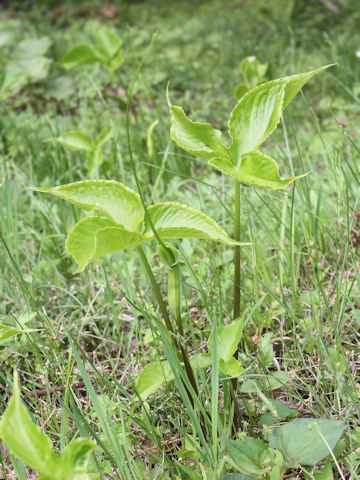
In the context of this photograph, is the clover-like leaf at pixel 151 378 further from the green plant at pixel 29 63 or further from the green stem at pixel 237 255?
the green plant at pixel 29 63

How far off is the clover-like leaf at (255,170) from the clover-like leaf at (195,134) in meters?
0.05

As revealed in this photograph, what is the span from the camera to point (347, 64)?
3125 millimetres

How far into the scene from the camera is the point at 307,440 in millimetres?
905

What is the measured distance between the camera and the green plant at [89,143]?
2152 millimetres

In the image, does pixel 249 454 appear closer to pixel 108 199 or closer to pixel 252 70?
pixel 108 199

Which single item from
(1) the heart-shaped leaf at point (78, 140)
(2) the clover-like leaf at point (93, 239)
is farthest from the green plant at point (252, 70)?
(2) the clover-like leaf at point (93, 239)

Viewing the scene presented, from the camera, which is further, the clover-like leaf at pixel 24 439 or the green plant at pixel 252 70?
the green plant at pixel 252 70

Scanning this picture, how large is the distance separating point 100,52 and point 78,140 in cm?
52

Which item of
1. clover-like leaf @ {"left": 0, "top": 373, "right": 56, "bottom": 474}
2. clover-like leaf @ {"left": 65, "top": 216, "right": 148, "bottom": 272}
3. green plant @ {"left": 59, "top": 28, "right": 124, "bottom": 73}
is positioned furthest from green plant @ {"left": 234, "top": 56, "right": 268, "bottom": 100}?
clover-like leaf @ {"left": 0, "top": 373, "right": 56, "bottom": 474}

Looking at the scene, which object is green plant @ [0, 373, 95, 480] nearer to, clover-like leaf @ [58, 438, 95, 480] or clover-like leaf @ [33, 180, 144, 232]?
clover-like leaf @ [58, 438, 95, 480]

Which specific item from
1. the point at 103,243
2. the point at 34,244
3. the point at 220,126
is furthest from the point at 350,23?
the point at 103,243

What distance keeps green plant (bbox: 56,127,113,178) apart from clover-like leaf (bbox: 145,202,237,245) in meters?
1.32

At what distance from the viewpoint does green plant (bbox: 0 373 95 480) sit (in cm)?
67

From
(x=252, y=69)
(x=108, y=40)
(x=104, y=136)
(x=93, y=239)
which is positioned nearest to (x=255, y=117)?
(x=93, y=239)
